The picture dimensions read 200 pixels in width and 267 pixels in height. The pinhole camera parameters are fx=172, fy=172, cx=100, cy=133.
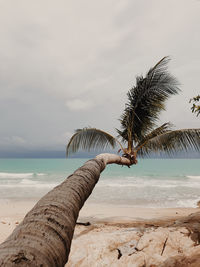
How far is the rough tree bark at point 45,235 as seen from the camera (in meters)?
0.77

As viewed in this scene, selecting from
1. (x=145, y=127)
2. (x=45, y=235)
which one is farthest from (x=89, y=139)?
(x=45, y=235)

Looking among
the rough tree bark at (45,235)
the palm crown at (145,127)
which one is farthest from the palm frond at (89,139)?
the rough tree bark at (45,235)

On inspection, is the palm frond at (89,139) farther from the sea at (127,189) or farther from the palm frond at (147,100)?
the sea at (127,189)

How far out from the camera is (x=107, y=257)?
3.15 metres

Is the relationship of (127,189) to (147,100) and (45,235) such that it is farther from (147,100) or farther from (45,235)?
(45,235)

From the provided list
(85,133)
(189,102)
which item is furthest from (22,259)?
(85,133)

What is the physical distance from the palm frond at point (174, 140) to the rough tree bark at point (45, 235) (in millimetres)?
5299

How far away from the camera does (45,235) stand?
92cm

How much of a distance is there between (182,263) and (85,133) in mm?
5284

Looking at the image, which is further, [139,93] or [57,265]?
[139,93]

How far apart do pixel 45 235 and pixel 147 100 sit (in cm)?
673

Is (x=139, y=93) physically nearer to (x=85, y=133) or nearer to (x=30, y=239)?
(x=85, y=133)

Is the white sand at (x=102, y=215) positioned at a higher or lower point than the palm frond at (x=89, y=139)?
lower

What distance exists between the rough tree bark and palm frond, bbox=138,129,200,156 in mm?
5299
